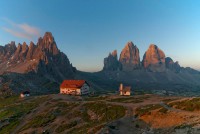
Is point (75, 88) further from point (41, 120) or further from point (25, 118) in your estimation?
point (41, 120)

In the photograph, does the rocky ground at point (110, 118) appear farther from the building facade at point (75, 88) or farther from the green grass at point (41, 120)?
the building facade at point (75, 88)

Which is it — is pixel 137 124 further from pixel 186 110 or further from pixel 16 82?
pixel 16 82

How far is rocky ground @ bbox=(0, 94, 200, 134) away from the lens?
49688mm

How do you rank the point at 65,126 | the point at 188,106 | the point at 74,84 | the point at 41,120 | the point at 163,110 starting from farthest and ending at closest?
the point at 74,84 < the point at 41,120 < the point at 65,126 < the point at 188,106 < the point at 163,110

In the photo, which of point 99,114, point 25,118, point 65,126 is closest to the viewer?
point 65,126

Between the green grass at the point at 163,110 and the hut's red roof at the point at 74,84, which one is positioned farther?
the hut's red roof at the point at 74,84

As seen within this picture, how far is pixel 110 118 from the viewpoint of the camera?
64.8m

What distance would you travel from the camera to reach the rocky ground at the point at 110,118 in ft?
163

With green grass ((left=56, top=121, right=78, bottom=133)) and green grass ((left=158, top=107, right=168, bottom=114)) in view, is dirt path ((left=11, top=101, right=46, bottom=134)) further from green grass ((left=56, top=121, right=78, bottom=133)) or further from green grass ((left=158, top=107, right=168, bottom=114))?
green grass ((left=158, top=107, right=168, bottom=114))

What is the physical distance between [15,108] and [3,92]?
6632cm

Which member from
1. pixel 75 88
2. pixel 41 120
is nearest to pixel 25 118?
pixel 41 120

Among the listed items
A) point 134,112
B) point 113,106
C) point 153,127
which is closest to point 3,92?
point 113,106

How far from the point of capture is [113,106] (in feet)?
248

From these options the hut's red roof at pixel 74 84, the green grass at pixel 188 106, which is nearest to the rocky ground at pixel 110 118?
the green grass at pixel 188 106
